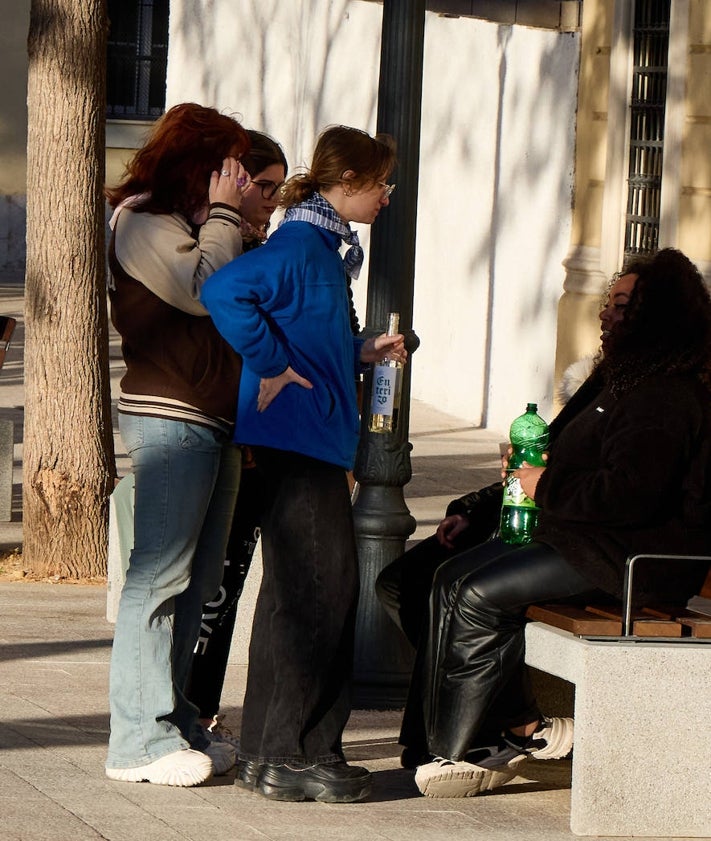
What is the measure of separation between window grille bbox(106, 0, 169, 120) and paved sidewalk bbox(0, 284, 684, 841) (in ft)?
86.7

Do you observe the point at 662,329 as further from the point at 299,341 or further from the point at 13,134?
the point at 13,134

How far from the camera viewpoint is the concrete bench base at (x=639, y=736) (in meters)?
4.93

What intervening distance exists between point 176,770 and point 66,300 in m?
4.03

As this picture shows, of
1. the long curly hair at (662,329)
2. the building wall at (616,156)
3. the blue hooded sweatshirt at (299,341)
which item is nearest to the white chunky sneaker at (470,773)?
the blue hooded sweatshirt at (299,341)

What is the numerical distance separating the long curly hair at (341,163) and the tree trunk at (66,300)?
12.5 feet

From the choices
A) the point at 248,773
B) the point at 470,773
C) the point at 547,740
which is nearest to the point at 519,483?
the point at 547,740

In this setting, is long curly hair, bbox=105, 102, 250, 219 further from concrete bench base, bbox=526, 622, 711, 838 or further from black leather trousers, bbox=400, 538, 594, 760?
concrete bench base, bbox=526, 622, 711, 838

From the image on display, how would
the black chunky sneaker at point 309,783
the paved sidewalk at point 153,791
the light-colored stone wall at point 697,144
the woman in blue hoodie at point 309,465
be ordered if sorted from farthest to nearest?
the light-colored stone wall at point 697,144 < the black chunky sneaker at point 309,783 < the woman in blue hoodie at point 309,465 < the paved sidewalk at point 153,791

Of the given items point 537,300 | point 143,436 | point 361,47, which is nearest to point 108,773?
point 143,436

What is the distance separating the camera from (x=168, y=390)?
5.04 metres

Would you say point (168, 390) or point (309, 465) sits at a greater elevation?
point (168, 390)

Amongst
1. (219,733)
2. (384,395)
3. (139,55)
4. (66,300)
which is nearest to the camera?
(384,395)

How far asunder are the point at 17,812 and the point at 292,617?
860 mm

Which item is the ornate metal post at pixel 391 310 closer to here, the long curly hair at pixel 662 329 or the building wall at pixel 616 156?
the long curly hair at pixel 662 329
